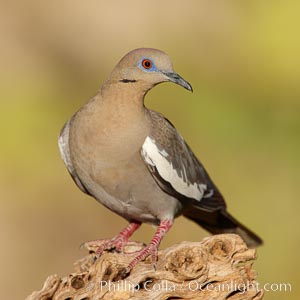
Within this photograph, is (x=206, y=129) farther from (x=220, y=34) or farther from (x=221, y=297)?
(x=221, y=297)

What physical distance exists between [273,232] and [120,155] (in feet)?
12.7

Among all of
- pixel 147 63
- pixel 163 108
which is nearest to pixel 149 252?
pixel 147 63

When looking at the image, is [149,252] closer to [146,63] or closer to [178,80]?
[178,80]

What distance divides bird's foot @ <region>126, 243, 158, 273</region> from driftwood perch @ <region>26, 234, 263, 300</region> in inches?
5.7

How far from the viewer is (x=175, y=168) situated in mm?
6348

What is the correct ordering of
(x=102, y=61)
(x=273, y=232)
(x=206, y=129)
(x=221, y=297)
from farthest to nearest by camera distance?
(x=102, y=61)
(x=206, y=129)
(x=273, y=232)
(x=221, y=297)

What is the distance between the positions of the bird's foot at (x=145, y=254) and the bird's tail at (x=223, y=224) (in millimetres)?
1040

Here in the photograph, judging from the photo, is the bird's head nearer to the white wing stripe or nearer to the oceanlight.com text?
the white wing stripe

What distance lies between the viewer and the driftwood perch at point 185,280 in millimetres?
5426

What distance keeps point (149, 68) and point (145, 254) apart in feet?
4.18

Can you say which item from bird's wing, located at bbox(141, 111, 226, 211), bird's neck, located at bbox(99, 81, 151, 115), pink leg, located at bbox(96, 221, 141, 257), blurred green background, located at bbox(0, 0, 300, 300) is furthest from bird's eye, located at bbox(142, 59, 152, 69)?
blurred green background, located at bbox(0, 0, 300, 300)

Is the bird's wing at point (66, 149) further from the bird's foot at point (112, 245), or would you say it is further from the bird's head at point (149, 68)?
the bird's head at point (149, 68)

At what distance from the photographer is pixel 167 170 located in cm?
621

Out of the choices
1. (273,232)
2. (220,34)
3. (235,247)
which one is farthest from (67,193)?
(235,247)
